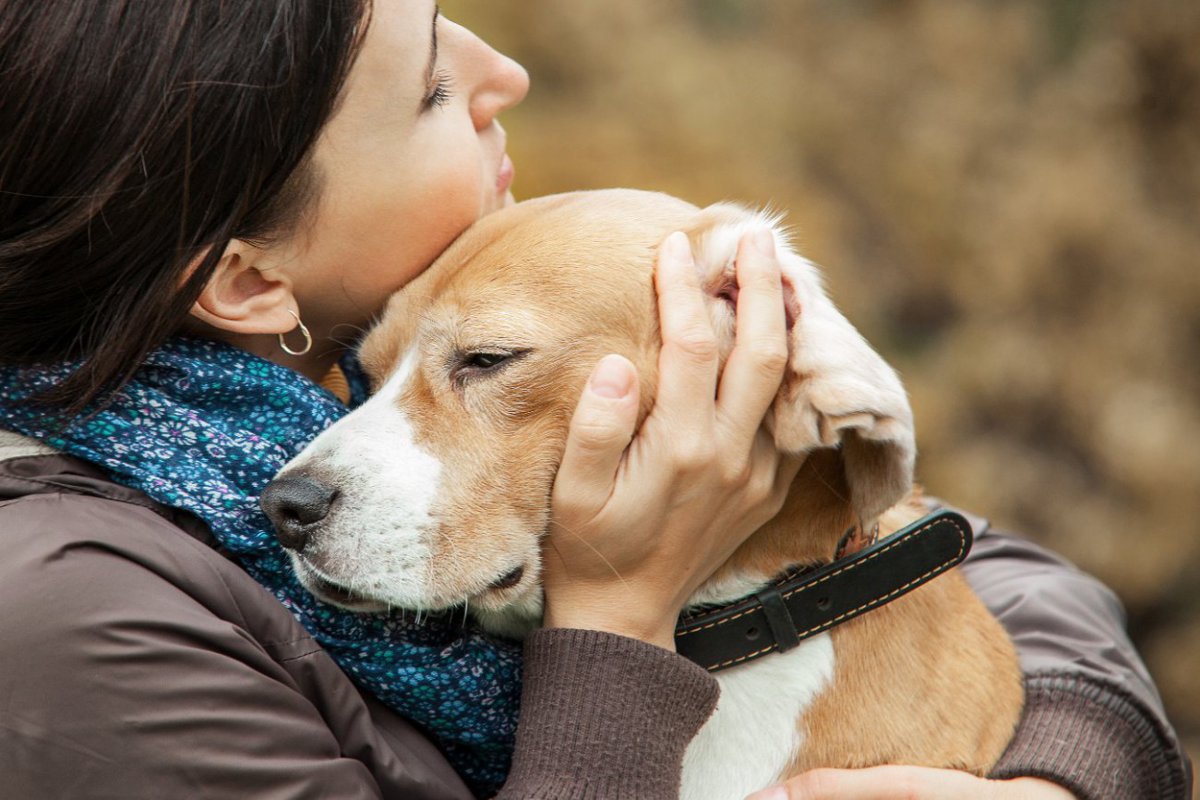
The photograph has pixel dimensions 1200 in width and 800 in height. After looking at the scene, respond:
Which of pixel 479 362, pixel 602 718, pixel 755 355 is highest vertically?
pixel 755 355

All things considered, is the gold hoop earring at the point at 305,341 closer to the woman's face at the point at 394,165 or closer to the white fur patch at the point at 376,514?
the woman's face at the point at 394,165

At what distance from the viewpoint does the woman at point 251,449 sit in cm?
142

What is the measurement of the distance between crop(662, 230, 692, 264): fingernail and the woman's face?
0.37 metres

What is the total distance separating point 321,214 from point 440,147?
237 millimetres

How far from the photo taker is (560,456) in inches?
74.2

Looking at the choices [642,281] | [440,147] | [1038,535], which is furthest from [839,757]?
[1038,535]

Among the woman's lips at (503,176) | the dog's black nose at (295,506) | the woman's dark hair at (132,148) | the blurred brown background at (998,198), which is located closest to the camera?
the woman's dark hair at (132,148)

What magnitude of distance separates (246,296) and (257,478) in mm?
311

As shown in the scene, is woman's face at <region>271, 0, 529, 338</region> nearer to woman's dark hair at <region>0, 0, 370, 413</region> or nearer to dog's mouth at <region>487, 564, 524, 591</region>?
woman's dark hair at <region>0, 0, 370, 413</region>

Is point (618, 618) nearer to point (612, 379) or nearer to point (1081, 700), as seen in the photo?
point (612, 379)

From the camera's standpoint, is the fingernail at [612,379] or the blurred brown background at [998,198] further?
the blurred brown background at [998,198]

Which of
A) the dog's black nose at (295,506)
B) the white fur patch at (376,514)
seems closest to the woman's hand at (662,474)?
the white fur patch at (376,514)

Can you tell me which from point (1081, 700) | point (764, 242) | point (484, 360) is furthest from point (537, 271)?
point (1081, 700)

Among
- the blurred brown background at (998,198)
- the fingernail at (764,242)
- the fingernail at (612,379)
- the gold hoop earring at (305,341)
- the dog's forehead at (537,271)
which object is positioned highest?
the fingernail at (764,242)
